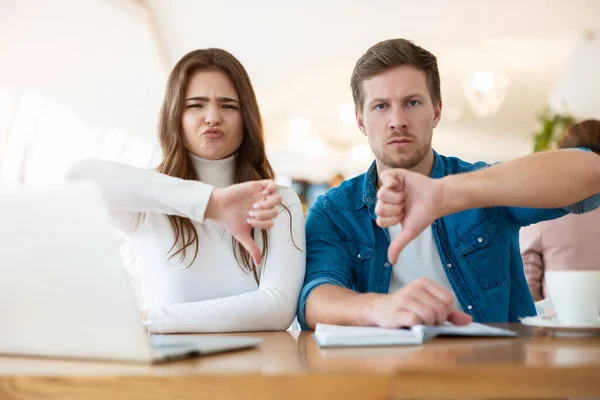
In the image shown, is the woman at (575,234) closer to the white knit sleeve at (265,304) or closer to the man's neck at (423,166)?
the man's neck at (423,166)

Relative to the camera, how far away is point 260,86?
26.9 feet

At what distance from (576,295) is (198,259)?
2.83 ft

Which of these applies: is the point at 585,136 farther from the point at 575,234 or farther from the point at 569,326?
the point at 569,326

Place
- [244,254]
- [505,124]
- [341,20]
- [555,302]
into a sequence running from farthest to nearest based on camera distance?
[505,124] < [341,20] < [244,254] < [555,302]

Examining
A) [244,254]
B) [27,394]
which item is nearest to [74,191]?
[27,394]

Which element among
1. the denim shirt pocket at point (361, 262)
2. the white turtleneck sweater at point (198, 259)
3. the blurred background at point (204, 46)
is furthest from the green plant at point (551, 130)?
the white turtleneck sweater at point (198, 259)

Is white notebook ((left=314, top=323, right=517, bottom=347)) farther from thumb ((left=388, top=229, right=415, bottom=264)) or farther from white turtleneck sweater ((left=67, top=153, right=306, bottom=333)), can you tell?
white turtleneck sweater ((left=67, top=153, right=306, bottom=333))

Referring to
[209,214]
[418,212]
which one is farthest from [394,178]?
[209,214]

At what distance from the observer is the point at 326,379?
0.67 meters

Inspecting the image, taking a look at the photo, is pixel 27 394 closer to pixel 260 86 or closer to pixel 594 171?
pixel 594 171

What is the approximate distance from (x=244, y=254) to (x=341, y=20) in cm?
504

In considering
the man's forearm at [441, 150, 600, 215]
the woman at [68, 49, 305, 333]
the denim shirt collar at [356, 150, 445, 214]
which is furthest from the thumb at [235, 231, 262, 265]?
the denim shirt collar at [356, 150, 445, 214]

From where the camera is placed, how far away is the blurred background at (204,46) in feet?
16.1

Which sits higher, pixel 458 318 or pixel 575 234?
pixel 575 234
